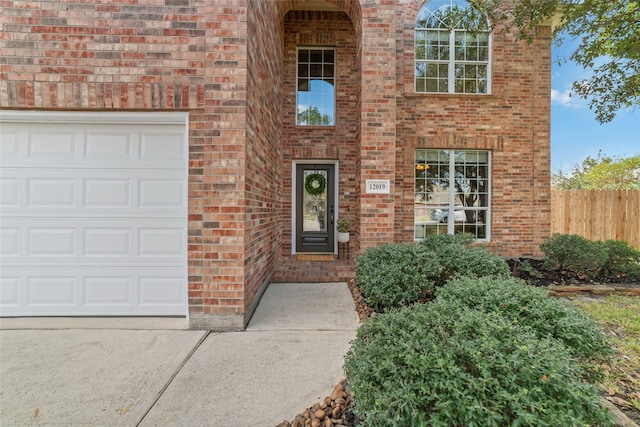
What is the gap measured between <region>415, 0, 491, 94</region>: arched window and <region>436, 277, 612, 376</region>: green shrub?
5484 mm

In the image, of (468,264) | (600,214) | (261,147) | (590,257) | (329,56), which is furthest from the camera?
(600,214)

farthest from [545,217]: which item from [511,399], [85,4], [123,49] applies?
[85,4]

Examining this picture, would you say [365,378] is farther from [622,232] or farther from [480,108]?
[622,232]

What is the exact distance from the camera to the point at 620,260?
496cm

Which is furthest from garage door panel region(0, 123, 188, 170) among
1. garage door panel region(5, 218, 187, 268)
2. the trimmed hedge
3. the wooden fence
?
the wooden fence

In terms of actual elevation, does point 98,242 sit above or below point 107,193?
below

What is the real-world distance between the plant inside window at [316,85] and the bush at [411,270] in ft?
12.7

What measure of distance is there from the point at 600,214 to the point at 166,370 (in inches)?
403

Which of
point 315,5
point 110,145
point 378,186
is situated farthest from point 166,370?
point 315,5

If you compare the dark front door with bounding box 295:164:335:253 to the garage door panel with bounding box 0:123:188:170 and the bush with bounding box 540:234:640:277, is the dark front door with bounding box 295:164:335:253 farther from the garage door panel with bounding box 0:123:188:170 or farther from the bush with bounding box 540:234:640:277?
the bush with bounding box 540:234:640:277

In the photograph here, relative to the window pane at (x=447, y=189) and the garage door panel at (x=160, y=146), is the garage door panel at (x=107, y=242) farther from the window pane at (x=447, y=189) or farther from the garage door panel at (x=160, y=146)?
the window pane at (x=447, y=189)

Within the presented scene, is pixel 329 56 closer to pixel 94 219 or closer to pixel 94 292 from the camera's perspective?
pixel 94 219

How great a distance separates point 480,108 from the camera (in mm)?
6270

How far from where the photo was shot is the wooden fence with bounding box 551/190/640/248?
7.15 meters
